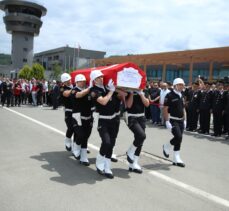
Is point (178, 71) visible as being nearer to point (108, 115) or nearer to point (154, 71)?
point (154, 71)

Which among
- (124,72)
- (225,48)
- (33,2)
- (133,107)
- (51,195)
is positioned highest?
(33,2)

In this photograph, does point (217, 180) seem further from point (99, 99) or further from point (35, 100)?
point (35, 100)

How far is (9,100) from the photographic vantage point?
2248cm

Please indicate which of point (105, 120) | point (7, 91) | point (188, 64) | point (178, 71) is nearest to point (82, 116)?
point (105, 120)

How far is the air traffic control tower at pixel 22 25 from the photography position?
92625 millimetres

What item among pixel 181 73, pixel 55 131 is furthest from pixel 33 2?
pixel 55 131

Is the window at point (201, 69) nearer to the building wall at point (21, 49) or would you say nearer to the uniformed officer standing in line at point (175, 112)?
the uniformed officer standing in line at point (175, 112)

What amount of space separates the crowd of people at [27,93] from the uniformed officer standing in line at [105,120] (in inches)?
606

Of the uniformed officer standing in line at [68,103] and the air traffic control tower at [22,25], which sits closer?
the uniformed officer standing in line at [68,103]

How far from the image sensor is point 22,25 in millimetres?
94062

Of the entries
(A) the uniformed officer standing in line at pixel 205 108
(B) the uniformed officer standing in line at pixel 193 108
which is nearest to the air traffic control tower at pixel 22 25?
(B) the uniformed officer standing in line at pixel 193 108

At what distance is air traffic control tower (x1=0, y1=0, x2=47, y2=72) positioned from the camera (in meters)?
92.6

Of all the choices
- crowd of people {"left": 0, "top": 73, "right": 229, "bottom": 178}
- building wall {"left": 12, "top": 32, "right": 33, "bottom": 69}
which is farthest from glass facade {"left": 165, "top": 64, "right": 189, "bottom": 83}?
building wall {"left": 12, "top": 32, "right": 33, "bottom": 69}

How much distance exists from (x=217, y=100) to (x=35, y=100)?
15477mm
